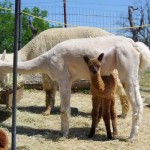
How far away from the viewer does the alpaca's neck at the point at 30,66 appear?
5.78 m

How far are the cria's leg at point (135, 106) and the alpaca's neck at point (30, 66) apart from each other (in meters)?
1.24

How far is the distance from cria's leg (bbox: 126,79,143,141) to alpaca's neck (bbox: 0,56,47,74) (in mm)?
1244

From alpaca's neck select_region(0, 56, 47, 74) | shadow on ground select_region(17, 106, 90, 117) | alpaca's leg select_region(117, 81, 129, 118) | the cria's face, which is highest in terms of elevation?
the cria's face

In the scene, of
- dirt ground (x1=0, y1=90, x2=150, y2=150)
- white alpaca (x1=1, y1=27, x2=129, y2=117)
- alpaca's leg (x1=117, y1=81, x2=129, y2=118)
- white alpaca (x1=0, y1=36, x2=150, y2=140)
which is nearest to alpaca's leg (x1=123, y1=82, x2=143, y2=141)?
white alpaca (x1=0, y1=36, x2=150, y2=140)

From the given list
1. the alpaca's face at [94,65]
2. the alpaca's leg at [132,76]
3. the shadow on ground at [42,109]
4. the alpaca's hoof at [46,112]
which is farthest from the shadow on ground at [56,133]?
the shadow on ground at [42,109]

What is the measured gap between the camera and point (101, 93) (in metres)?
5.30

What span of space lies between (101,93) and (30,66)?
46.4 inches

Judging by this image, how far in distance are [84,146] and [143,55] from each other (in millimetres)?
1460

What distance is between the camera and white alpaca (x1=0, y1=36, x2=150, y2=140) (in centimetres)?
543

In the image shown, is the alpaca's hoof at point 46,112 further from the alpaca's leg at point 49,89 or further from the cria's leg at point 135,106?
the cria's leg at point 135,106

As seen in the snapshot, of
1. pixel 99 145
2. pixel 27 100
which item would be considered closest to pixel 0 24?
pixel 27 100

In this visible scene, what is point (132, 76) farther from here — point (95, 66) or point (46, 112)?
point (46, 112)

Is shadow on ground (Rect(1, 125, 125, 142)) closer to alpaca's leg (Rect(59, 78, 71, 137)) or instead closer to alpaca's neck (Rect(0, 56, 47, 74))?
alpaca's leg (Rect(59, 78, 71, 137))

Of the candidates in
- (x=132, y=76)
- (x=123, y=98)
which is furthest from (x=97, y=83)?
(x=123, y=98)
